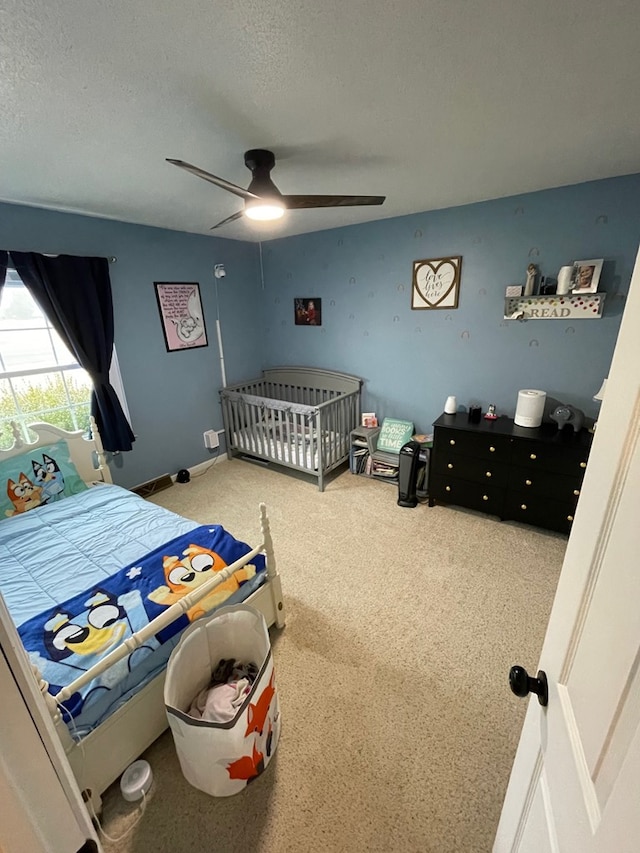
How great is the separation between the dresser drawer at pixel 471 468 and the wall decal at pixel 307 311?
1.99m

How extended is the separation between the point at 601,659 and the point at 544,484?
230cm

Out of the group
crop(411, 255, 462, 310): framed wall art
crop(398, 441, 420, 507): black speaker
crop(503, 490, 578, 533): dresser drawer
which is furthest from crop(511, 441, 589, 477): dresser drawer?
crop(411, 255, 462, 310): framed wall art

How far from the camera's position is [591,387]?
2635mm

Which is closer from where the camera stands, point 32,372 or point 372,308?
point 32,372

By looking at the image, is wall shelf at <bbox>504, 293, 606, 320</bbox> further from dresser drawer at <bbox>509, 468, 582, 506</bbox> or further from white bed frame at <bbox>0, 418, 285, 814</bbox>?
white bed frame at <bbox>0, 418, 285, 814</bbox>

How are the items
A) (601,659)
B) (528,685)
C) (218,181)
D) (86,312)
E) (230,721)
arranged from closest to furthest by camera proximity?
(601,659), (528,685), (230,721), (218,181), (86,312)

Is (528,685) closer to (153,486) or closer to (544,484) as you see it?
(544,484)

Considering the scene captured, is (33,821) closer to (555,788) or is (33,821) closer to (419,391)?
(555,788)

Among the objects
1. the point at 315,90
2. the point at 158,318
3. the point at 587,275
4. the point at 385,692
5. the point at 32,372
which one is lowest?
the point at 385,692

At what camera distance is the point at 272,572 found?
1.85 meters

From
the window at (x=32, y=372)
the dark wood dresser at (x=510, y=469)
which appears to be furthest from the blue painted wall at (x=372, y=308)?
the dark wood dresser at (x=510, y=469)

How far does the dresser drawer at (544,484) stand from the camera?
7.95ft

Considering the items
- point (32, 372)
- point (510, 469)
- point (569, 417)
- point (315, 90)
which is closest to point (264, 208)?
point (315, 90)

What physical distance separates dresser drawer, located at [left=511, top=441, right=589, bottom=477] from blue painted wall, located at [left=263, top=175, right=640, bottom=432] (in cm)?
55
